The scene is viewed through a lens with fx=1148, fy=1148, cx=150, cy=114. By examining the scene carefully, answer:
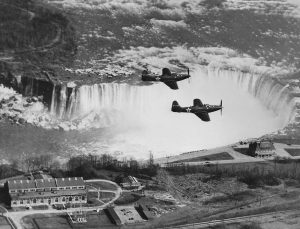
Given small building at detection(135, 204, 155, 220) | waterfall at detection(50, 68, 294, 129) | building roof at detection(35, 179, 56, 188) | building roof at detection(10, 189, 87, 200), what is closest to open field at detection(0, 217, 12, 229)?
building roof at detection(10, 189, 87, 200)

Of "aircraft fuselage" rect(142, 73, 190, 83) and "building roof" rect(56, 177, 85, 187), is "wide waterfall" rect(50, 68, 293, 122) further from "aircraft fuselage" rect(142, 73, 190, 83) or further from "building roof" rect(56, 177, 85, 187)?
"building roof" rect(56, 177, 85, 187)

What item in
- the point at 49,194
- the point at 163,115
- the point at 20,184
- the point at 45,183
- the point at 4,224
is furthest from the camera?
the point at 163,115

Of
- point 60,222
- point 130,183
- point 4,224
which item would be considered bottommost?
point 4,224

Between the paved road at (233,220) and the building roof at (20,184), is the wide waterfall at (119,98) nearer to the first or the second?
the building roof at (20,184)

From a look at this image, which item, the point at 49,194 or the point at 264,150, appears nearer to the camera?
the point at 49,194

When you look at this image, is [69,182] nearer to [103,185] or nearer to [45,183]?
[45,183]

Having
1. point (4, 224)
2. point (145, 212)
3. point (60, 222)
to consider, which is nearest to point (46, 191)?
point (60, 222)

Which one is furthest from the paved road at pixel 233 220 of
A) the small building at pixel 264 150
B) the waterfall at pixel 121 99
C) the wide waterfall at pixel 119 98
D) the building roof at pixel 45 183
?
the wide waterfall at pixel 119 98
